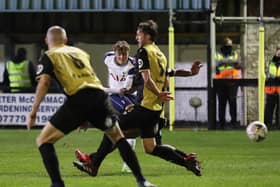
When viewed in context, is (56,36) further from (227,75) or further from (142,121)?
(227,75)

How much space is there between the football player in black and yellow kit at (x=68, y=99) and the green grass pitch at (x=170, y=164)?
4.66 ft

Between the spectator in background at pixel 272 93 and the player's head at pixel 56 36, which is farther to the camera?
A: the spectator in background at pixel 272 93

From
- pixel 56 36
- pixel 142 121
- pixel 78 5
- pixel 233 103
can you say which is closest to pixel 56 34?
pixel 56 36

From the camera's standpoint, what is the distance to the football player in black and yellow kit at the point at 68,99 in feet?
36.6

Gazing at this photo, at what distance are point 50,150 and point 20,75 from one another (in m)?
15.7

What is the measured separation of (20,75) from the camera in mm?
26688

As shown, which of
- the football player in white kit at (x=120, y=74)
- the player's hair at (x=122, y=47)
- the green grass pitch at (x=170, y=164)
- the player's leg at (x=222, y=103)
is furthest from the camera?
the player's leg at (x=222, y=103)

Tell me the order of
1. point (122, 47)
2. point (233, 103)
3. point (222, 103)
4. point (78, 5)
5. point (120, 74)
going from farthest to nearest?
point (78, 5)
point (233, 103)
point (222, 103)
point (120, 74)
point (122, 47)

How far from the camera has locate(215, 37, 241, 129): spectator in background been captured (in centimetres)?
2616

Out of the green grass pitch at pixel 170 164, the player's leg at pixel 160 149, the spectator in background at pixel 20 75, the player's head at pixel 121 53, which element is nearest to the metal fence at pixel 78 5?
the spectator in background at pixel 20 75

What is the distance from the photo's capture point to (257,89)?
87.0ft

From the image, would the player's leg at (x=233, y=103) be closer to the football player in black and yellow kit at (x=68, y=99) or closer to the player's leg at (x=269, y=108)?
the player's leg at (x=269, y=108)

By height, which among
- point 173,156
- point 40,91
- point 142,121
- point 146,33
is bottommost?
point 173,156

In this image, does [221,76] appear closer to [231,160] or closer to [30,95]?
[30,95]
